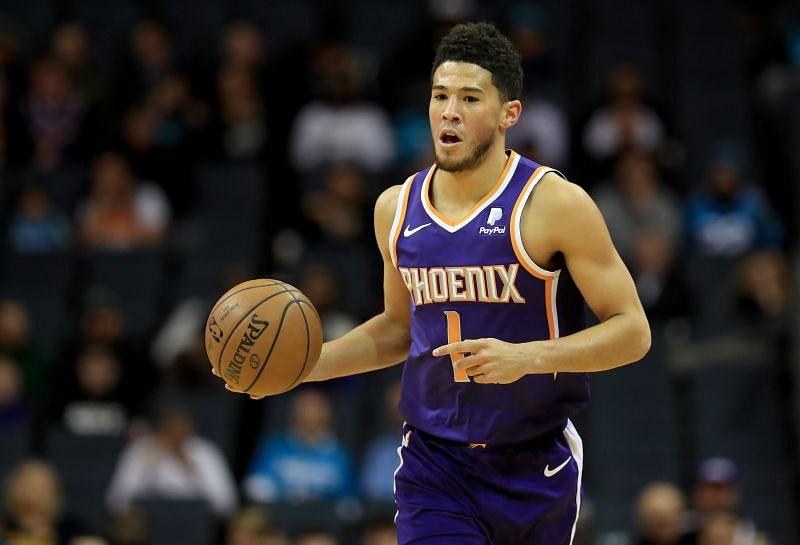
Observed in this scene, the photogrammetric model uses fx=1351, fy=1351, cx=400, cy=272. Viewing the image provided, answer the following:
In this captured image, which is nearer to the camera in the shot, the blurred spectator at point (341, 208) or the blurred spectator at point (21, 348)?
the blurred spectator at point (21, 348)

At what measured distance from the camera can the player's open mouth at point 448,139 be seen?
4.81 metres

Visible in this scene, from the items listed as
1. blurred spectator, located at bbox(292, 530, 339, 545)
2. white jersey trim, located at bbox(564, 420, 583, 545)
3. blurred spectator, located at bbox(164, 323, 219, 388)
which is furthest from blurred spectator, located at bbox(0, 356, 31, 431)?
white jersey trim, located at bbox(564, 420, 583, 545)

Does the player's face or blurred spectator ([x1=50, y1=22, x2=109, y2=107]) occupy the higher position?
blurred spectator ([x1=50, y1=22, x2=109, y2=107])

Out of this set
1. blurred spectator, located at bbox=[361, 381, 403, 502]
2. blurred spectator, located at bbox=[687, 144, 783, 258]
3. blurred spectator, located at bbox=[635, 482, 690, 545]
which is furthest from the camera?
blurred spectator, located at bbox=[687, 144, 783, 258]

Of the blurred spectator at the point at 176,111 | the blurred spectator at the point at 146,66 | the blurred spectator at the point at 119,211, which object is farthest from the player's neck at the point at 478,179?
the blurred spectator at the point at 146,66

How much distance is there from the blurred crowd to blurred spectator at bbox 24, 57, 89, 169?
3 centimetres

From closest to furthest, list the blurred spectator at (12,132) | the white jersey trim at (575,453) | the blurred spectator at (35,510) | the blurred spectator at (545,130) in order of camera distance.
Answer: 1. the white jersey trim at (575,453)
2. the blurred spectator at (35,510)
3. the blurred spectator at (545,130)
4. the blurred spectator at (12,132)

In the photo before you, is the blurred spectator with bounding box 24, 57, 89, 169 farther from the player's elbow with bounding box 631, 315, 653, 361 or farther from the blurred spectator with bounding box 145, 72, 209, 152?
the player's elbow with bounding box 631, 315, 653, 361

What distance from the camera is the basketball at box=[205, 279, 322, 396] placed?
4.95 metres

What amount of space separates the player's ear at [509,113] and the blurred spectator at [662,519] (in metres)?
4.56

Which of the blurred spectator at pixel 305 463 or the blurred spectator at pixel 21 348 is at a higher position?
the blurred spectator at pixel 21 348

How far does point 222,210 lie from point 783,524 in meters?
5.56

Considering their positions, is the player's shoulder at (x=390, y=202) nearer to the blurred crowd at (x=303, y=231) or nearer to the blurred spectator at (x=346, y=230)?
the blurred crowd at (x=303, y=231)

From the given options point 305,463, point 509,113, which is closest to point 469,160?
point 509,113
